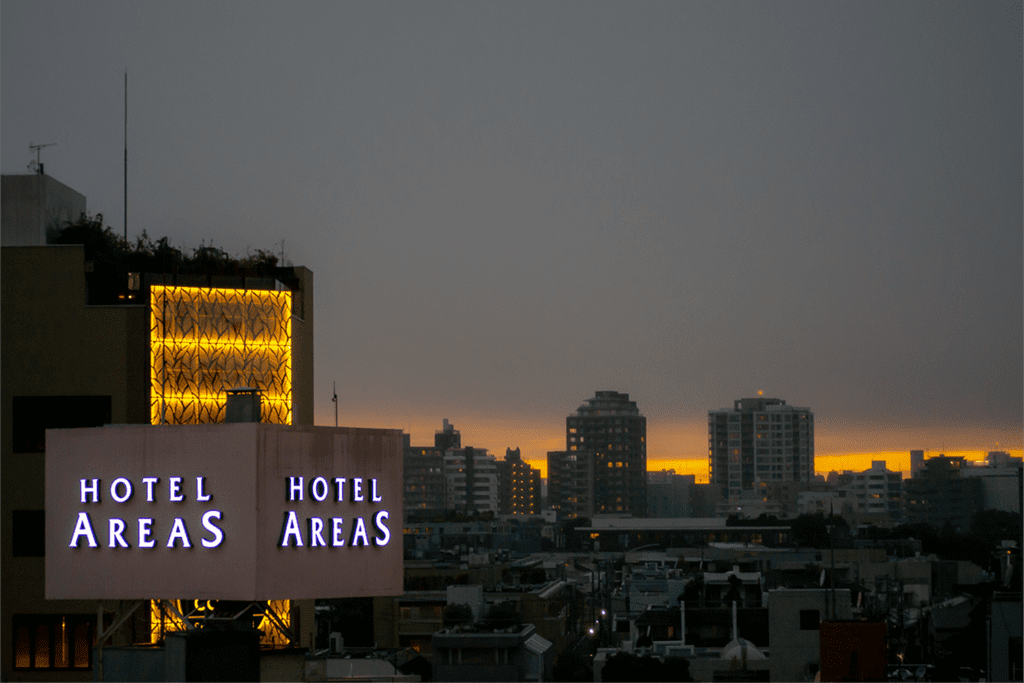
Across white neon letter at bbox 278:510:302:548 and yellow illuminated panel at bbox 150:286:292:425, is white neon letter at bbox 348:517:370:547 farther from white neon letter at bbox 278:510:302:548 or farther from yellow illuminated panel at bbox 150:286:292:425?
yellow illuminated panel at bbox 150:286:292:425

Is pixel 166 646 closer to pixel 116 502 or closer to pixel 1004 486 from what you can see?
pixel 116 502

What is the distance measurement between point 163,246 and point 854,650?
18.3m

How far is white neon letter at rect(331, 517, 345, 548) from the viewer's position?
89.5ft

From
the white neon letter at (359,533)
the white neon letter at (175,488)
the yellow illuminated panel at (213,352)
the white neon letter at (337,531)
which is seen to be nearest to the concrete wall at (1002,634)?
the white neon letter at (359,533)

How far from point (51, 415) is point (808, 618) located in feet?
151

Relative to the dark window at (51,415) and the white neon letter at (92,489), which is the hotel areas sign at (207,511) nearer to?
the white neon letter at (92,489)

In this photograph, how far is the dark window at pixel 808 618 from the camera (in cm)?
6675

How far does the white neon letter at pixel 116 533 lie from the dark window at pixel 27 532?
4.22 meters

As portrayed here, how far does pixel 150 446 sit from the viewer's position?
86.5 ft

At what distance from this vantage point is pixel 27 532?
1187 inches

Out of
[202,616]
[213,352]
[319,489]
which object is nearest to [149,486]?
[319,489]

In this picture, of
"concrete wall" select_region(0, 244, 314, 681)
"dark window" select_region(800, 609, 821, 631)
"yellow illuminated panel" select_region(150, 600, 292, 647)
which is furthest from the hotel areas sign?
"dark window" select_region(800, 609, 821, 631)

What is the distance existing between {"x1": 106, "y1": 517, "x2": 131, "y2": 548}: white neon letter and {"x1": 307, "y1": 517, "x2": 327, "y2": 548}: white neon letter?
365 cm

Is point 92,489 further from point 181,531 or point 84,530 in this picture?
point 181,531
